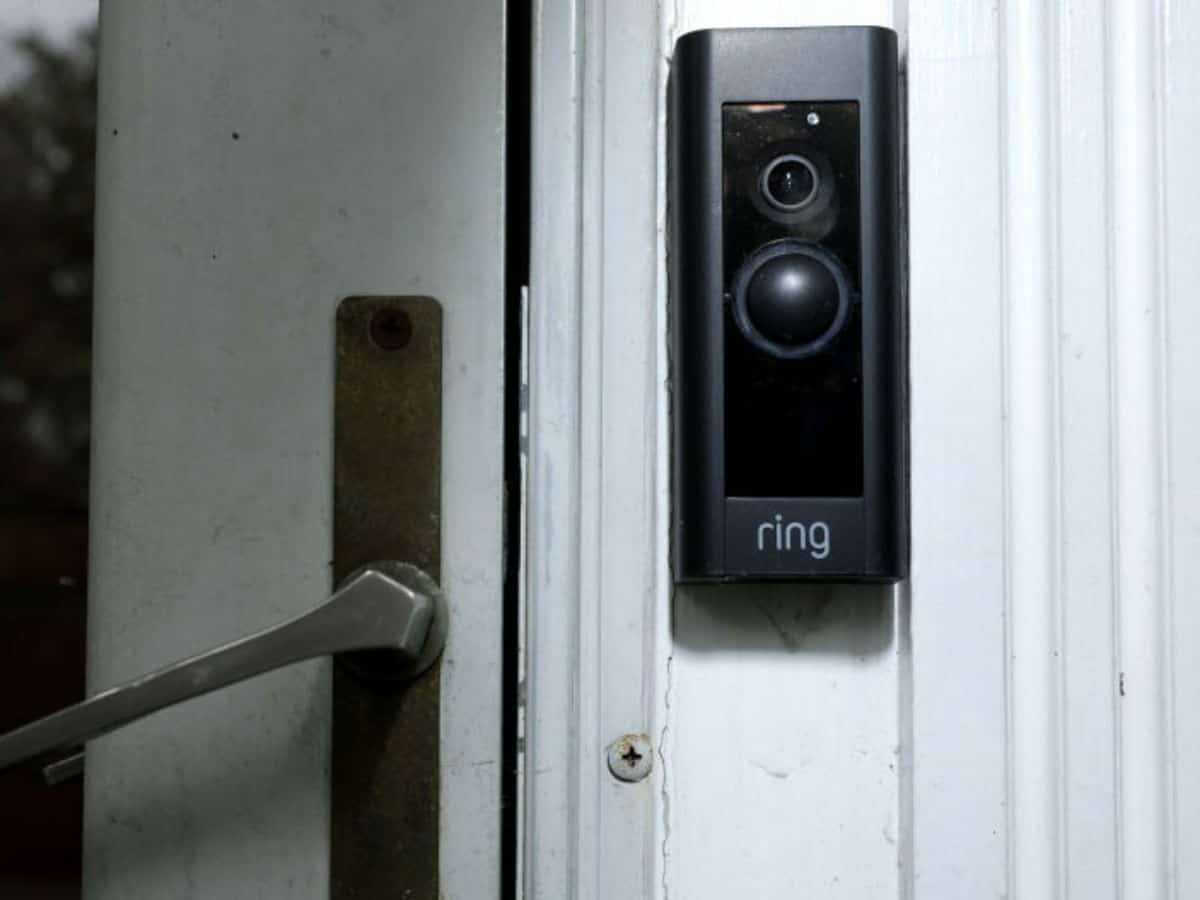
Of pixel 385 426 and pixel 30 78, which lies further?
pixel 30 78

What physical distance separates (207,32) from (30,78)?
0.22m

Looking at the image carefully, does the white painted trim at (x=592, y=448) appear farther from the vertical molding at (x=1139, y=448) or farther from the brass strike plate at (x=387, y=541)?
the vertical molding at (x=1139, y=448)

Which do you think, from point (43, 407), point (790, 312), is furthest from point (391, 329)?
point (43, 407)

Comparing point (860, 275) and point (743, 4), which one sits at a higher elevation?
point (743, 4)

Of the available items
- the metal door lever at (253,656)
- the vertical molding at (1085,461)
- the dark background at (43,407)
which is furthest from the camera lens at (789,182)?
the dark background at (43,407)

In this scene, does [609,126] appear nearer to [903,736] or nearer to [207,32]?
[207,32]

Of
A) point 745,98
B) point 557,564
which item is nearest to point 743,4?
point 745,98

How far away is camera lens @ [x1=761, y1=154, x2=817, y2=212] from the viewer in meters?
0.44

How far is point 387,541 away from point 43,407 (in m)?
0.30

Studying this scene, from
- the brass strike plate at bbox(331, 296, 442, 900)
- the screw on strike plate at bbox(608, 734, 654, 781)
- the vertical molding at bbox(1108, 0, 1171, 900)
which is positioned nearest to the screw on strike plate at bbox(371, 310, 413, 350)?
the brass strike plate at bbox(331, 296, 442, 900)

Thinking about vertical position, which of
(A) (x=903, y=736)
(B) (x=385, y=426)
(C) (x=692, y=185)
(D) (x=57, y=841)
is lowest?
(D) (x=57, y=841)

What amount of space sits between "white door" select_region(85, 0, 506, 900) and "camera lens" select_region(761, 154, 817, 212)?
12cm

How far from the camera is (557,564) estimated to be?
458 mm

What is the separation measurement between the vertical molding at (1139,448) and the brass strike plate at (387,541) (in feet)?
1.03
